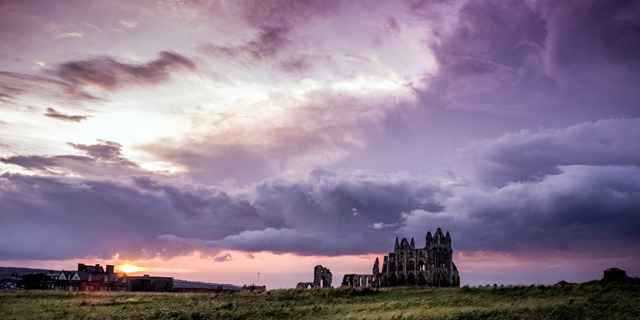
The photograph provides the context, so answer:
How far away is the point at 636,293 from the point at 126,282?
342ft

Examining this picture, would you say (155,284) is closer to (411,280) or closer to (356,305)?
(411,280)

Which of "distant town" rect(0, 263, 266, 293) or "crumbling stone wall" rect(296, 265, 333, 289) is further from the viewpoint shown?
"distant town" rect(0, 263, 266, 293)

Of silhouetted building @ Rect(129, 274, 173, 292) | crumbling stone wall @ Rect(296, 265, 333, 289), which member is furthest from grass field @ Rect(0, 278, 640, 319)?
silhouetted building @ Rect(129, 274, 173, 292)

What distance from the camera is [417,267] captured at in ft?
263

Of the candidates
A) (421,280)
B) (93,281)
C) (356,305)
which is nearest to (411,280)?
(421,280)

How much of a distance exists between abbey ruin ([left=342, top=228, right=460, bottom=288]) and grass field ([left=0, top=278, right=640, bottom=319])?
22795 millimetres

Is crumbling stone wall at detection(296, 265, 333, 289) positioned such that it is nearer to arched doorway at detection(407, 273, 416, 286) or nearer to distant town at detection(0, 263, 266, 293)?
arched doorway at detection(407, 273, 416, 286)

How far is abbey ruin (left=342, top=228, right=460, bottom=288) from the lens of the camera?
78188 millimetres

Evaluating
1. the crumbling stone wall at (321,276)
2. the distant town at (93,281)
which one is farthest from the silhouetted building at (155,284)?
the crumbling stone wall at (321,276)

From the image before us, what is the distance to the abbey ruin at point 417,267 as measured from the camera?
7819 cm

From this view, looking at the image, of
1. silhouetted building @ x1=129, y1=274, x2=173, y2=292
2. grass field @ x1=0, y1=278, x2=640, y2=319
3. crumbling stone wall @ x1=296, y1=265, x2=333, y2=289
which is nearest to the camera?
grass field @ x1=0, y1=278, x2=640, y2=319

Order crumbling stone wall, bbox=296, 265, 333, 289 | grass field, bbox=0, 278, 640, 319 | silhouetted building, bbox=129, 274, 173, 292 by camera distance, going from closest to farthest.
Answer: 1. grass field, bbox=0, 278, 640, 319
2. crumbling stone wall, bbox=296, 265, 333, 289
3. silhouetted building, bbox=129, 274, 173, 292

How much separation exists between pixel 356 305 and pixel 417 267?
129 ft

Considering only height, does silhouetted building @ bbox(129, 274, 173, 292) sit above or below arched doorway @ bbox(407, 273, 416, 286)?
below
